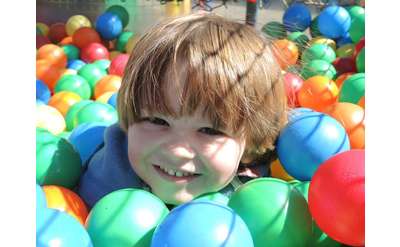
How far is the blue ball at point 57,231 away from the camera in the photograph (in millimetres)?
632

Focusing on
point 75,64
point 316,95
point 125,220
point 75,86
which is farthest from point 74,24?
point 125,220

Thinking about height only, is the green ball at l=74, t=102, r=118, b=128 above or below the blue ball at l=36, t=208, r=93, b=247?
below

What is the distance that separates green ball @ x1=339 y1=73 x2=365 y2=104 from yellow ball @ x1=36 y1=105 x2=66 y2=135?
39.1 inches

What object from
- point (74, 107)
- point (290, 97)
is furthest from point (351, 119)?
Answer: point (74, 107)

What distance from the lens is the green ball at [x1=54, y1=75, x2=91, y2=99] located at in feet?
7.00

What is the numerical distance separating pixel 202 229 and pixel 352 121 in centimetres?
69

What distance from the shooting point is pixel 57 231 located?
0.65 m

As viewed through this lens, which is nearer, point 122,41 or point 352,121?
point 352,121

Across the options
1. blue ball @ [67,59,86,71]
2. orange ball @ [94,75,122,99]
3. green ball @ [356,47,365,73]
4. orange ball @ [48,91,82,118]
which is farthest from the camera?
blue ball @ [67,59,86,71]

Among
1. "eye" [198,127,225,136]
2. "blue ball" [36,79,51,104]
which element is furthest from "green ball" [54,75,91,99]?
"eye" [198,127,225,136]

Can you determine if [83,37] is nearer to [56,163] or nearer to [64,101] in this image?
[64,101]

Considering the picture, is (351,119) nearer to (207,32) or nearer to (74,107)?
(207,32)

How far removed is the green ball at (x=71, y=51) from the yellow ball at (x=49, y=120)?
135cm

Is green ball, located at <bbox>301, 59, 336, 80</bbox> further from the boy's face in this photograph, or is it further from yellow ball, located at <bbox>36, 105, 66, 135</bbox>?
the boy's face
